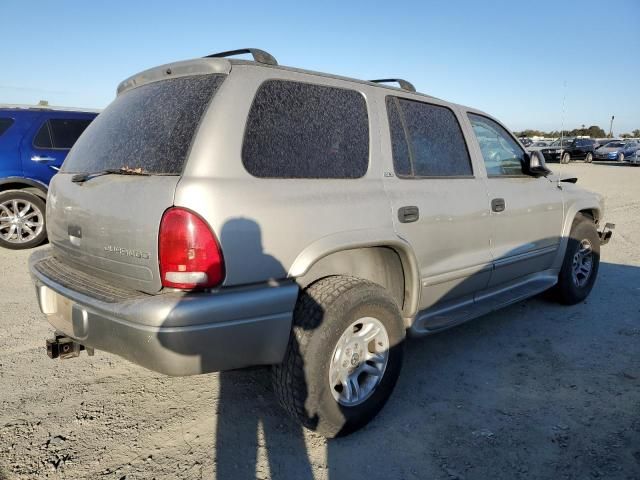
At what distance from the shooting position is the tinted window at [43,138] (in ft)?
21.3

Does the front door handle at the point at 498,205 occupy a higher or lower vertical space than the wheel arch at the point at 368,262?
higher

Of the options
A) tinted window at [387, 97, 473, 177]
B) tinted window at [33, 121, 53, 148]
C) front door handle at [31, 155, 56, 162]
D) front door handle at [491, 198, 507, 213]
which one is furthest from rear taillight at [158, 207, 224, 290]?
tinted window at [33, 121, 53, 148]

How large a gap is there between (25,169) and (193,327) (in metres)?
5.72

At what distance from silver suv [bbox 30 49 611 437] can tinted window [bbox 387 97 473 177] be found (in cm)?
1

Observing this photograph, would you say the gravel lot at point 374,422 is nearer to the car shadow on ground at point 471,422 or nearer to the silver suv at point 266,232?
the car shadow on ground at point 471,422

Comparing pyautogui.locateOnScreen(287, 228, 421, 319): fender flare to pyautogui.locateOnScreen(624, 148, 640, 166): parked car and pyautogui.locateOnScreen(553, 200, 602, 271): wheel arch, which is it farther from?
pyautogui.locateOnScreen(624, 148, 640, 166): parked car

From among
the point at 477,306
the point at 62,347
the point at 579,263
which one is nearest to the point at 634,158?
the point at 579,263

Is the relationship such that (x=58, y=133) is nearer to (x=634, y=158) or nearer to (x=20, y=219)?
(x=20, y=219)

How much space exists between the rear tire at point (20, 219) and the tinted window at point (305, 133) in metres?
5.45

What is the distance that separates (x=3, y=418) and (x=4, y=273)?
337 centimetres

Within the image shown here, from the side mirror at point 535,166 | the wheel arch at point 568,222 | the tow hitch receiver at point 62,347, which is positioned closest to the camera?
the tow hitch receiver at point 62,347

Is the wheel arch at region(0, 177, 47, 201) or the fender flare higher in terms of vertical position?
the wheel arch at region(0, 177, 47, 201)

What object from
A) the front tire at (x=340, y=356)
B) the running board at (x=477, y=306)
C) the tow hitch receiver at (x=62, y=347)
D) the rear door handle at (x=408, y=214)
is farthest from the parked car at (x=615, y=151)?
the tow hitch receiver at (x=62, y=347)

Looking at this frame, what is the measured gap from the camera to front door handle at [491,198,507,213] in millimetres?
3379
